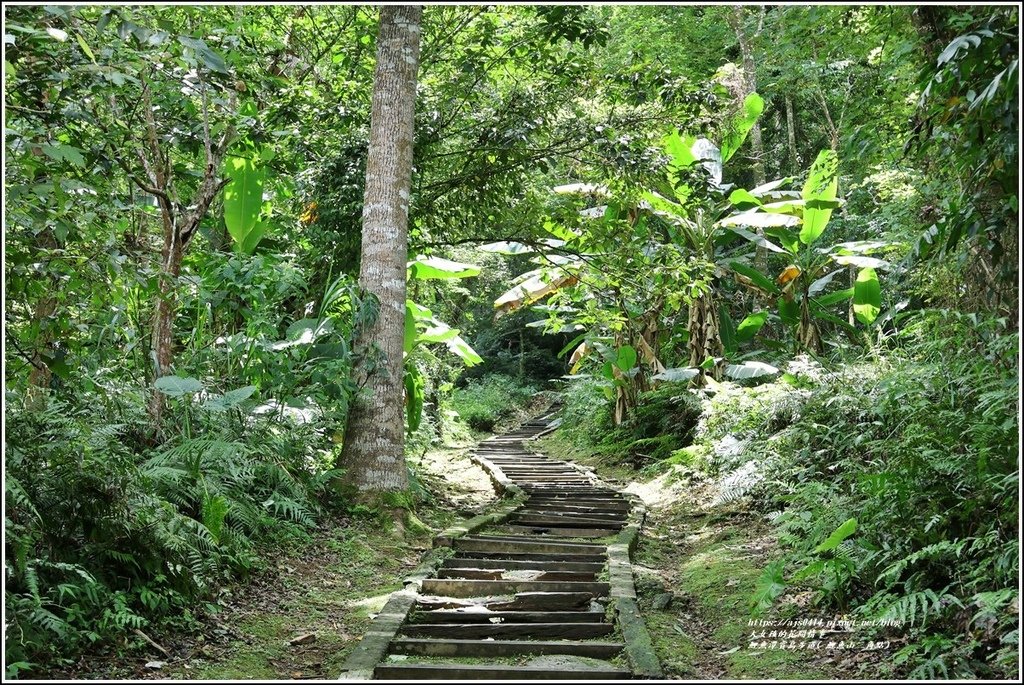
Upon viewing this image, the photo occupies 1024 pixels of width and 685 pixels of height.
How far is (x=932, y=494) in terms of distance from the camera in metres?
5.04

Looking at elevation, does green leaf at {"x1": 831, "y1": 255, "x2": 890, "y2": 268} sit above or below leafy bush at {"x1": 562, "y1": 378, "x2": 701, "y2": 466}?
above

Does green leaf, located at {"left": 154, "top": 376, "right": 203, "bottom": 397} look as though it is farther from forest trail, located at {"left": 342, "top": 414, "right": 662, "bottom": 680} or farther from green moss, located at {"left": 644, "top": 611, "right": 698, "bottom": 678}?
green moss, located at {"left": 644, "top": 611, "right": 698, "bottom": 678}

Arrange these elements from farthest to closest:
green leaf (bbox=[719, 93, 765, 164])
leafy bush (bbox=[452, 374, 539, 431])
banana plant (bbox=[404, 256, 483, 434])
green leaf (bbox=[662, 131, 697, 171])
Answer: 1. leafy bush (bbox=[452, 374, 539, 431])
2. green leaf (bbox=[662, 131, 697, 171])
3. green leaf (bbox=[719, 93, 765, 164])
4. banana plant (bbox=[404, 256, 483, 434])

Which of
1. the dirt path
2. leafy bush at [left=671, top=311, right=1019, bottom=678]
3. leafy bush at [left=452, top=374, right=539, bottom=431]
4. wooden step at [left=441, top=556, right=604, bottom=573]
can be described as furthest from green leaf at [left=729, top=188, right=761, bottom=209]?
leafy bush at [left=452, top=374, right=539, bottom=431]

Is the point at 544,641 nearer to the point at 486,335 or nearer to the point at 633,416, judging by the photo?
the point at 633,416

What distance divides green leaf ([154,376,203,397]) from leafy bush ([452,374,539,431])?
16933mm

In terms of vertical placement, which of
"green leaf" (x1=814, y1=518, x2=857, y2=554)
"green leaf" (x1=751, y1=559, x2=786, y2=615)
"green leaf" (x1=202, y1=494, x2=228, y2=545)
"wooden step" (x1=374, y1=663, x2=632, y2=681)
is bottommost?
"wooden step" (x1=374, y1=663, x2=632, y2=681)

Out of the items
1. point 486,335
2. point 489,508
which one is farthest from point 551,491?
point 486,335

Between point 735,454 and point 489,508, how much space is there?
286cm

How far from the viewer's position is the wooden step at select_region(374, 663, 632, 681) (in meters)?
4.25

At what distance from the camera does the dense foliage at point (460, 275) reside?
172 inches

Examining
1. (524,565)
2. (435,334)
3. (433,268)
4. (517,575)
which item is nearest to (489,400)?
(435,334)

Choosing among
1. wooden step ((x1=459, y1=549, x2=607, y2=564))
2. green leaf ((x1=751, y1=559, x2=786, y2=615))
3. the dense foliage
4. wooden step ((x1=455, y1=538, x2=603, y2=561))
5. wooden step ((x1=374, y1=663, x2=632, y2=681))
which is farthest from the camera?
wooden step ((x1=455, y1=538, x2=603, y2=561))

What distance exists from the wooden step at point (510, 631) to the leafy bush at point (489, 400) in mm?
18094
